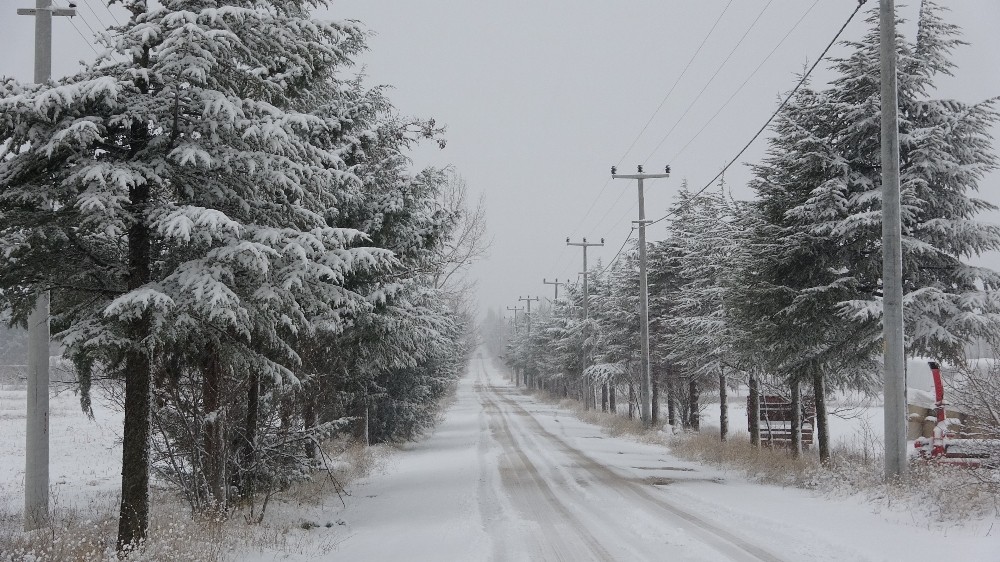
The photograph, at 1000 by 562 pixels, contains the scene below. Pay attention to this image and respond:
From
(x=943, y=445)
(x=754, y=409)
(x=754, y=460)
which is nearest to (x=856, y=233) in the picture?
(x=943, y=445)

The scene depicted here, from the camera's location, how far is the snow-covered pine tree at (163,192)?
6.22m

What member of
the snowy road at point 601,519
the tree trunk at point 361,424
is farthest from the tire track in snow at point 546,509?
the tree trunk at point 361,424

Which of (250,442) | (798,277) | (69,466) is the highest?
(798,277)

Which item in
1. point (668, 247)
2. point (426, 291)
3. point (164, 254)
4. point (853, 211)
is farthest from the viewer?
point (668, 247)

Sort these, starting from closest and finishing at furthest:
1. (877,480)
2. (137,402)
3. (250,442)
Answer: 1. (137,402)
2. (250,442)
3. (877,480)

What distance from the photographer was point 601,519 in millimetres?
9586

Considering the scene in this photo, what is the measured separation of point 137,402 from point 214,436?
213cm

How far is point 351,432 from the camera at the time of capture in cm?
2148

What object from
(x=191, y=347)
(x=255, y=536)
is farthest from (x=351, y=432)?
(x=191, y=347)

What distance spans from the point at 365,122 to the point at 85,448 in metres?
17.3

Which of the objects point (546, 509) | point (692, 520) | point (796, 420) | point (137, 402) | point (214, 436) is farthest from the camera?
point (796, 420)

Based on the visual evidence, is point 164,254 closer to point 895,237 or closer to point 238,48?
point 238,48

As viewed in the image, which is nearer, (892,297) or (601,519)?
(601,519)

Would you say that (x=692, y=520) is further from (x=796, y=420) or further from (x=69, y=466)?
(x=69, y=466)
